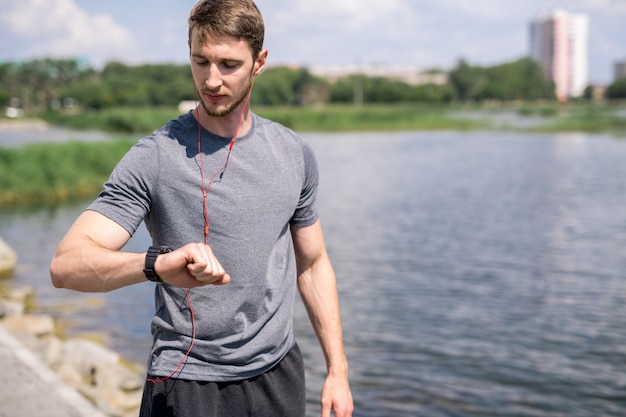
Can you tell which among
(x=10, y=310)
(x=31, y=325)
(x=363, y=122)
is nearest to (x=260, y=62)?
(x=31, y=325)

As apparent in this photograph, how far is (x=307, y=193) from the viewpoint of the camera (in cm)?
244

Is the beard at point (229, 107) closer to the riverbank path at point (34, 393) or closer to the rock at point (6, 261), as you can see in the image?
the riverbank path at point (34, 393)

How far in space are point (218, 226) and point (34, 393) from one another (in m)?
3.65

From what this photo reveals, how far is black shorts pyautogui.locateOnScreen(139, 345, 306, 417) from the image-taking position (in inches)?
85.6

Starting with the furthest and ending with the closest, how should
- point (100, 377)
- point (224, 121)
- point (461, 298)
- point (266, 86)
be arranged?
point (266, 86) < point (461, 298) < point (100, 377) < point (224, 121)

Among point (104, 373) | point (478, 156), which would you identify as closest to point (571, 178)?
point (478, 156)

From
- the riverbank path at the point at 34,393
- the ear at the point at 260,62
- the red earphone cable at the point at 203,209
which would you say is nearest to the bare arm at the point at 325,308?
the red earphone cable at the point at 203,209

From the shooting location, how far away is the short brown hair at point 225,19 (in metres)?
2.05

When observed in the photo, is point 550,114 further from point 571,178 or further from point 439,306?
point 439,306

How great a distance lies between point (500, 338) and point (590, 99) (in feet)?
560

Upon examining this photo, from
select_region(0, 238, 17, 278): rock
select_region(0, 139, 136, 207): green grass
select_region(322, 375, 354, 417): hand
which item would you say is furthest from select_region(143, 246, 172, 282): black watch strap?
select_region(0, 139, 136, 207): green grass

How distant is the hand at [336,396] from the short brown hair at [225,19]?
1.17 metres

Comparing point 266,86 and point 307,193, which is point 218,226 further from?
point 266,86

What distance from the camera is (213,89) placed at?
209 cm
